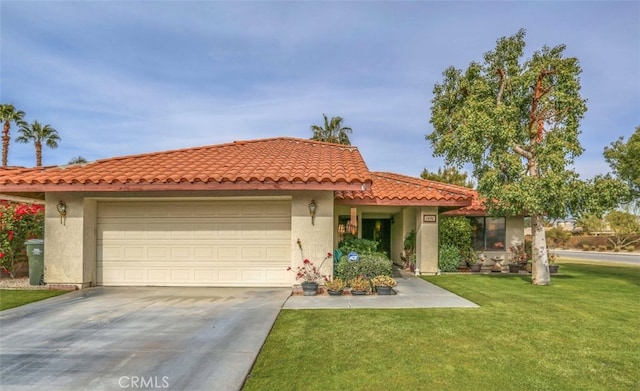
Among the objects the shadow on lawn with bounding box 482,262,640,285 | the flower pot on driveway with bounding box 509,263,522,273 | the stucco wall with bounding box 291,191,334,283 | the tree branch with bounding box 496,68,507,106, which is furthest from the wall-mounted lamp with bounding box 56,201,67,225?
the flower pot on driveway with bounding box 509,263,522,273

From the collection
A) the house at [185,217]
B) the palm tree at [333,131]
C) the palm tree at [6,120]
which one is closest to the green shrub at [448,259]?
the house at [185,217]

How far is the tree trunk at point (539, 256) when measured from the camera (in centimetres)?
1084

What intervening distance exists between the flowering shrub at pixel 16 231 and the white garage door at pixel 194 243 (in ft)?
11.8

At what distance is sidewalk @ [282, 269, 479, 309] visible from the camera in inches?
294

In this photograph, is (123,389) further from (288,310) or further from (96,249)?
(96,249)

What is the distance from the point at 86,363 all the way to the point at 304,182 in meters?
5.26

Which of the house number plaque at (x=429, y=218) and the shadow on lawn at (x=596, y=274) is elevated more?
the house number plaque at (x=429, y=218)

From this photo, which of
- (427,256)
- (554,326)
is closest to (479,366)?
(554,326)

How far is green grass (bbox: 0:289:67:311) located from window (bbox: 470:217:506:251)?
14.7 metres

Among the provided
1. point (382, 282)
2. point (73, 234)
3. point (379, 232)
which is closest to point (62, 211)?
point (73, 234)

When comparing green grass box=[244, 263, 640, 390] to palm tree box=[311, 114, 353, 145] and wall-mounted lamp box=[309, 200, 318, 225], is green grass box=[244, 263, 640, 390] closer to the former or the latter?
wall-mounted lamp box=[309, 200, 318, 225]

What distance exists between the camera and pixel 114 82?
15281 mm

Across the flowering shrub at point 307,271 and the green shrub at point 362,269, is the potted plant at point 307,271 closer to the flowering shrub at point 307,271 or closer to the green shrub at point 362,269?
the flowering shrub at point 307,271

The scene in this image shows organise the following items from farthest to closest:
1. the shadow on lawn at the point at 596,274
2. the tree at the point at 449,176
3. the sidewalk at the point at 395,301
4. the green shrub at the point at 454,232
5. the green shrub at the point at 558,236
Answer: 1. the green shrub at the point at 558,236
2. the tree at the point at 449,176
3. the green shrub at the point at 454,232
4. the shadow on lawn at the point at 596,274
5. the sidewalk at the point at 395,301
